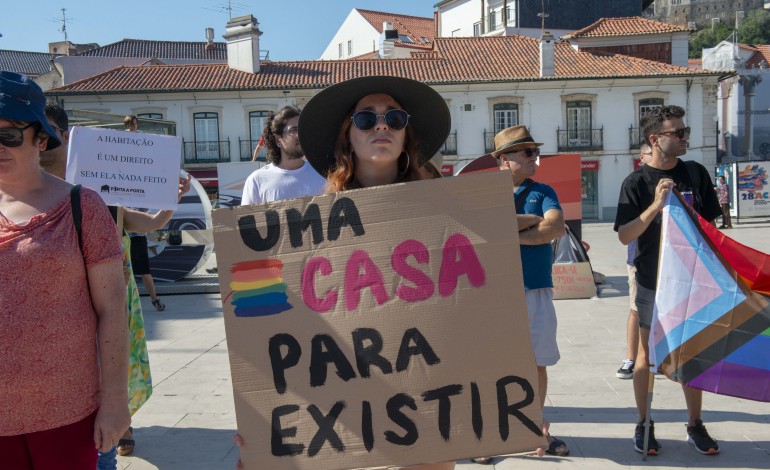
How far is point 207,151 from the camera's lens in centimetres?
3709

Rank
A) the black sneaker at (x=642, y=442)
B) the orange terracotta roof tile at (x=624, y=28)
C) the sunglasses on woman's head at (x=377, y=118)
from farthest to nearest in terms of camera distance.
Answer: the orange terracotta roof tile at (x=624, y=28) → the black sneaker at (x=642, y=442) → the sunglasses on woman's head at (x=377, y=118)

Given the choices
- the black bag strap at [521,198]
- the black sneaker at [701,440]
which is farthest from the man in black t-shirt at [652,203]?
the black bag strap at [521,198]

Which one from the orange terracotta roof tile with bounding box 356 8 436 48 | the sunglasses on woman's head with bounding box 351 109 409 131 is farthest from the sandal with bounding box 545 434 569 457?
the orange terracotta roof tile with bounding box 356 8 436 48

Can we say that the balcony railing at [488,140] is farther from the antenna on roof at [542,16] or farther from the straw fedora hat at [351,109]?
the straw fedora hat at [351,109]

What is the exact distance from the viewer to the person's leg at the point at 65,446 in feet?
7.27

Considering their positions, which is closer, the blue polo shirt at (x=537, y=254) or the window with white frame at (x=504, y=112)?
the blue polo shirt at (x=537, y=254)

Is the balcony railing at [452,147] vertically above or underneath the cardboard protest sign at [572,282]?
above

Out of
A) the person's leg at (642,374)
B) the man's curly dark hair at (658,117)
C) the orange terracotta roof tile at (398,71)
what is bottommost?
the person's leg at (642,374)

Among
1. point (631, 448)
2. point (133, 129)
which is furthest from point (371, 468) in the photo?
point (133, 129)

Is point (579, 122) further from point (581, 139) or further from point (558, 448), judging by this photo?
point (558, 448)

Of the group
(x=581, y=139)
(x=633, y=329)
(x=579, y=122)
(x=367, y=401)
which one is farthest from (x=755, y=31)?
(x=367, y=401)

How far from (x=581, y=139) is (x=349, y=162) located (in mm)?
36435

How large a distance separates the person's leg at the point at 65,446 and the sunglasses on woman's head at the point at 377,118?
1204mm

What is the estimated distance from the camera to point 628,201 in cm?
407
